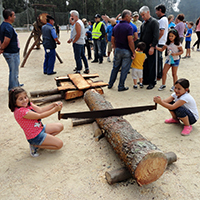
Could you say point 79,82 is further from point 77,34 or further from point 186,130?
A: point 186,130

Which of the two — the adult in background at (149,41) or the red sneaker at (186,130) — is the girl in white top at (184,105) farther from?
the adult in background at (149,41)

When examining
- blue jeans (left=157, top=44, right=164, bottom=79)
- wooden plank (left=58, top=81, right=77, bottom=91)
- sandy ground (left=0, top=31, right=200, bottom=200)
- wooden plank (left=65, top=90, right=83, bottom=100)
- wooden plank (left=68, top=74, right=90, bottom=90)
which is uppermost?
blue jeans (left=157, top=44, right=164, bottom=79)

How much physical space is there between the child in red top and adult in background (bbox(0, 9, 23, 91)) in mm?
2691

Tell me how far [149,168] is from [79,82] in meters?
3.25

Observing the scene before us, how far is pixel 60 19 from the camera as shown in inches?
1341

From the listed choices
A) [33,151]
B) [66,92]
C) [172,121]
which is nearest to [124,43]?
[66,92]

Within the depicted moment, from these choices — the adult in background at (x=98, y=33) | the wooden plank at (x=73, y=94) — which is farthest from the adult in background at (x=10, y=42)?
the adult in background at (x=98, y=33)

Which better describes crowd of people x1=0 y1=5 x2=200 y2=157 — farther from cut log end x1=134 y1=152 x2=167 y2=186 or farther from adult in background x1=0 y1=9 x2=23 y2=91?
cut log end x1=134 y1=152 x2=167 y2=186

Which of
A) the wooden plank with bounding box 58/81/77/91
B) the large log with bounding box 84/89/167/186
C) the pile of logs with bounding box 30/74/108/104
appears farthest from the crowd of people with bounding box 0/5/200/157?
the wooden plank with bounding box 58/81/77/91

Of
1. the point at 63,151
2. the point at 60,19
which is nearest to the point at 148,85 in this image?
the point at 63,151

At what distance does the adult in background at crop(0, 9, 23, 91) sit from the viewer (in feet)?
14.3

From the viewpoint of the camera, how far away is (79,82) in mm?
4809

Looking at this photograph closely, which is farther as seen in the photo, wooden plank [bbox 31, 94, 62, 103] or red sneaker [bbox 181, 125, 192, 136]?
wooden plank [bbox 31, 94, 62, 103]

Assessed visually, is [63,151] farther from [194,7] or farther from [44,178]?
[194,7]
